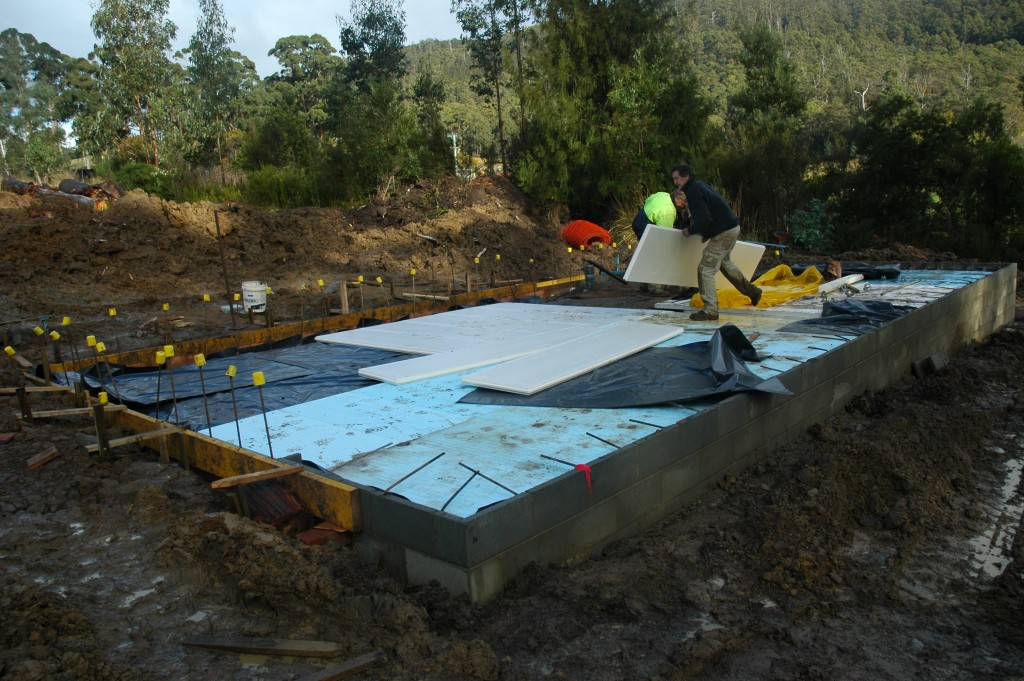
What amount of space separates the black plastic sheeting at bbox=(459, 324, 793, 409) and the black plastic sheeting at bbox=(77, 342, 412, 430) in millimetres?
1263

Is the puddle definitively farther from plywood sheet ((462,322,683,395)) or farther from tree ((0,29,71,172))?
tree ((0,29,71,172))

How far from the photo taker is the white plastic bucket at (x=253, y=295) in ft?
27.3

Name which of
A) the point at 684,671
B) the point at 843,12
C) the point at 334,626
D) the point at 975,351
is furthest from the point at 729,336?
the point at 843,12

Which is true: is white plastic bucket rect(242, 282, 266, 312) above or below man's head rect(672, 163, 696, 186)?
below

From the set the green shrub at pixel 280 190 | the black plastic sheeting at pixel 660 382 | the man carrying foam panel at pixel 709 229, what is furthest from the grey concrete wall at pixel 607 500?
the green shrub at pixel 280 190

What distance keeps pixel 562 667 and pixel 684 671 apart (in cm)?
43

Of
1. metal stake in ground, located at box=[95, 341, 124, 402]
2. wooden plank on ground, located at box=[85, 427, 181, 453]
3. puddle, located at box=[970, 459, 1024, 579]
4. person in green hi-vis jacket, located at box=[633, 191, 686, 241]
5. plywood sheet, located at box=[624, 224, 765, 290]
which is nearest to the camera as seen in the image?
puddle, located at box=[970, 459, 1024, 579]

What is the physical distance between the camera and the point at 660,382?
15.3 feet

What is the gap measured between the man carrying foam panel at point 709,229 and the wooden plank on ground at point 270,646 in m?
4.93

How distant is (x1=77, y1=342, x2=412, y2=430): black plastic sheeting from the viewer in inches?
191

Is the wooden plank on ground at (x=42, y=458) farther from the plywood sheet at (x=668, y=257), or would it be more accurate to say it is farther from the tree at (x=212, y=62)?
the tree at (x=212, y=62)

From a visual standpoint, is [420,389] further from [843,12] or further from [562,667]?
[843,12]

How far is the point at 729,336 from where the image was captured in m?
5.08

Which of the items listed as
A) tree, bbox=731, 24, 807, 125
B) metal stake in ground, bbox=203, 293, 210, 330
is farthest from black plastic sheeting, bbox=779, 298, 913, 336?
tree, bbox=731, 24, 807, 125
